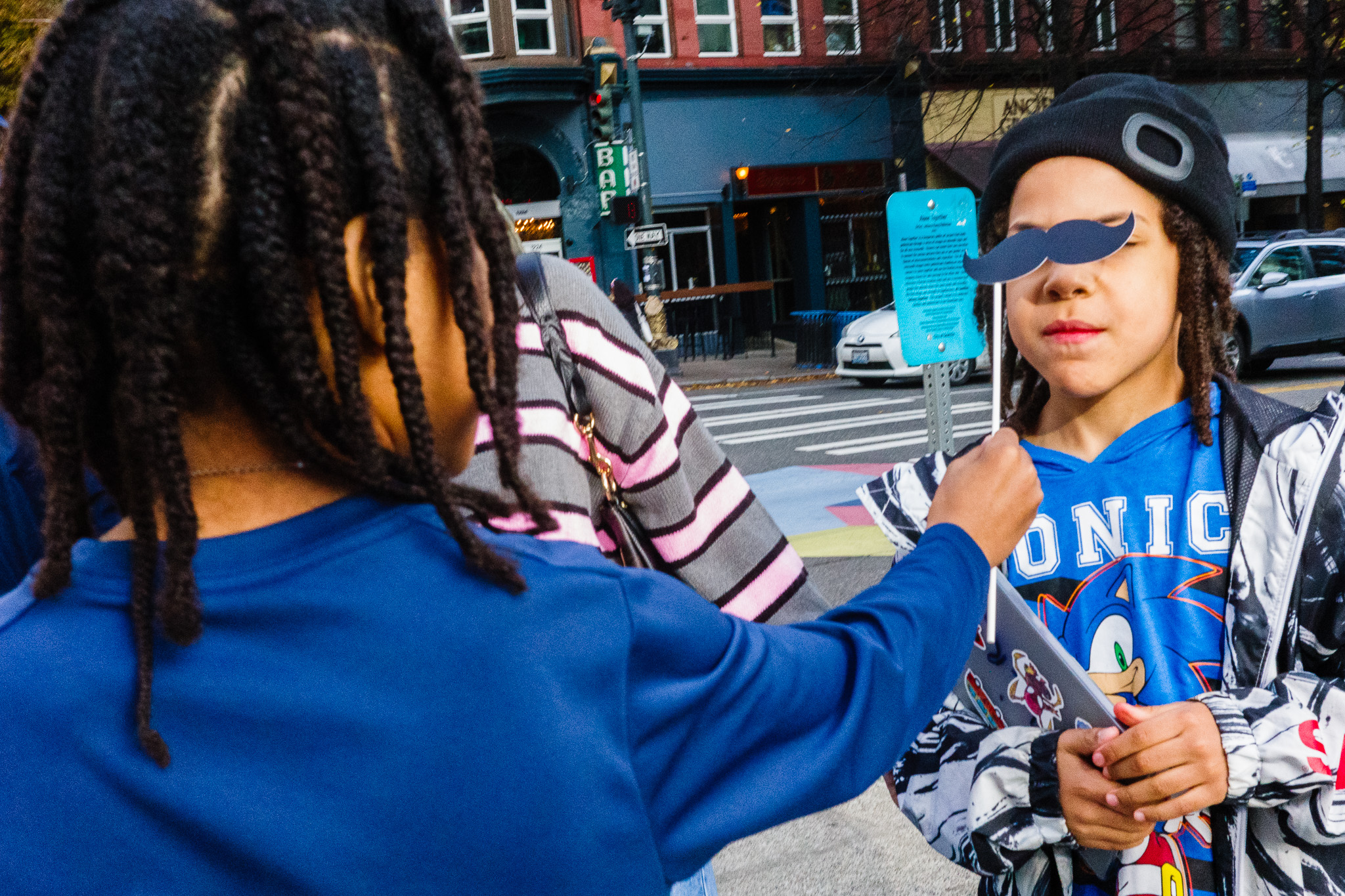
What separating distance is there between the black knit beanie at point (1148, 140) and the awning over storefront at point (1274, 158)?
2625 centimetres

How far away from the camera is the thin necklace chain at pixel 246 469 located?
0.92 meters

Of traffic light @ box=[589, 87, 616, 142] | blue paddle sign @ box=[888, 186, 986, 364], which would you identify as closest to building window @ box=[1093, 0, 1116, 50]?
traffic light @ box=[589, 87, 616, 142]

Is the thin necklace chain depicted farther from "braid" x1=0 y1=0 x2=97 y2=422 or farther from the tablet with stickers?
the tablet with stickers

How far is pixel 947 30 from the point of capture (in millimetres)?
21984

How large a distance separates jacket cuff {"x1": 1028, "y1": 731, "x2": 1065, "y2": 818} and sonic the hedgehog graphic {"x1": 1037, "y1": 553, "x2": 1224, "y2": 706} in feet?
0.44

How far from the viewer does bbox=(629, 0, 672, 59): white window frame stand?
21250 mm

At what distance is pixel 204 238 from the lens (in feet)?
2.79

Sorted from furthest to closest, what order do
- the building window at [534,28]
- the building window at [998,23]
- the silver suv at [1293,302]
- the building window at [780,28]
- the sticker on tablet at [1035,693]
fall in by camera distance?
the building window at [780,28] → the building window at [998,23] → the building window at [534,28] → the silver suv at [1293,302] → the sticker on tablet at [1035,693]

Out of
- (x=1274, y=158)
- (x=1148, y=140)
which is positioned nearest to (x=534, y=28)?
(x=1274, y=158)

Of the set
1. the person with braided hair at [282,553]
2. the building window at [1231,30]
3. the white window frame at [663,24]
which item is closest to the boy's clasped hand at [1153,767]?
the person with braided hair at [282,553]

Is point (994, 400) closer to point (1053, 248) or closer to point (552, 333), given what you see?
point (1053, 248)

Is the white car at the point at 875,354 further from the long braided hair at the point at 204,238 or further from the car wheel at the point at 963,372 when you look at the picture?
the long braided hair at the point at 204,238

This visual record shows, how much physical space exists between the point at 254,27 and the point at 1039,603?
1384 millimetres

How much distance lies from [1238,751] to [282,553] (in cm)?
120
